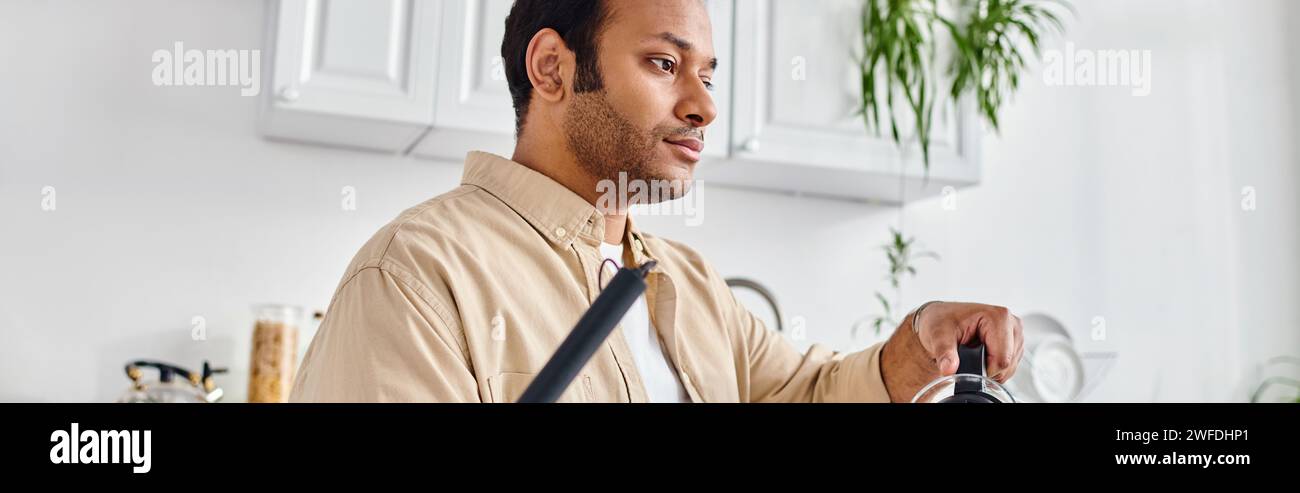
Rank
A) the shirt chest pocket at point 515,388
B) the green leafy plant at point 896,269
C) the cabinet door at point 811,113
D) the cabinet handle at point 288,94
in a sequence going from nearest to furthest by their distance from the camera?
the shirt chest pocket at point 515,388 < the cabinet handle at point 288,94 < the cabinet door at point 811,113 < the green leafy plant at point 896,269

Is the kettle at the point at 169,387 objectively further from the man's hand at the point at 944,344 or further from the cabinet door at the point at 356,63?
the man's hand at the point at 944,344

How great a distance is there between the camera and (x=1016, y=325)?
0.90 metres

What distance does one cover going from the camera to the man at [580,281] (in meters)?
0.95

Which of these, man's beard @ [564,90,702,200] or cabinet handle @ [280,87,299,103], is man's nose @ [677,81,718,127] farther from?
cabinet handle @ [280,87,299,103]

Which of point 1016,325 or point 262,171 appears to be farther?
point 262,171

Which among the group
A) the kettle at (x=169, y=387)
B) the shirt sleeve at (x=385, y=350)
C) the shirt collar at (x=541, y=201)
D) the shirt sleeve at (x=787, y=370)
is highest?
the shirt collar at (x=541, y=201)

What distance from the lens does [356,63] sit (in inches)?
78.2

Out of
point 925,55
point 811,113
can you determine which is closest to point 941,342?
point 811,113

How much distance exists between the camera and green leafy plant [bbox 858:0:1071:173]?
2342mm

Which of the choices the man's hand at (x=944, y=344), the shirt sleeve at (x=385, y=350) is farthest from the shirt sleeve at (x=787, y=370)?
the shirt sleeve at (x=385, y=350)

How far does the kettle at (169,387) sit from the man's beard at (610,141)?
1036mm
